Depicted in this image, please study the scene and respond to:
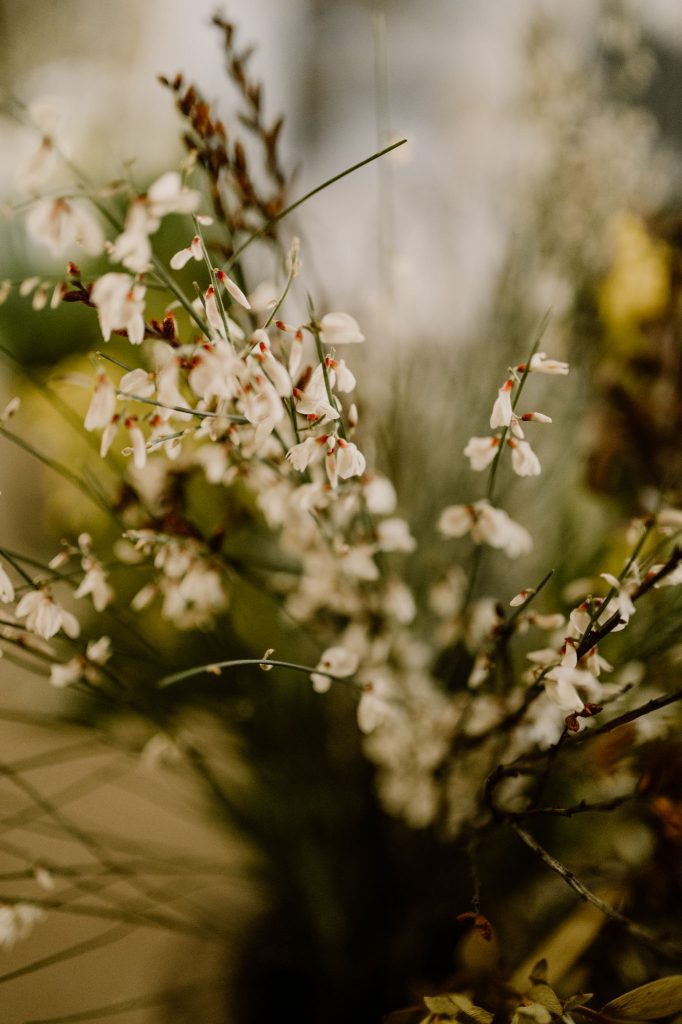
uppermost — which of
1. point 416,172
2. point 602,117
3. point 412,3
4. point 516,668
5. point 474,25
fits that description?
point 412,3

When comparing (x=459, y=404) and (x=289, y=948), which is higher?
(x=459, y=404)

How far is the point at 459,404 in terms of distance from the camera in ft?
1.72

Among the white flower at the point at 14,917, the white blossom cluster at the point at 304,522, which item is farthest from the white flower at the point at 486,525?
the white flower at the point at 14,917

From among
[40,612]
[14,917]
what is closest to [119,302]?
[40,612]

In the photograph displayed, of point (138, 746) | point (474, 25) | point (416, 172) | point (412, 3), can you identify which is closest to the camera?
point (138, 746)

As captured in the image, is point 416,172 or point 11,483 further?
point 416,172

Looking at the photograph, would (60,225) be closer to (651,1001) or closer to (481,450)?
(481,450)

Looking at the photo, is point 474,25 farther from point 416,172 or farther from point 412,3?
point 416,172

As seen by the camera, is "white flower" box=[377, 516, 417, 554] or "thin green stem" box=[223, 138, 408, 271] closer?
"thin green stem" box=[223, 138, 408, 271]

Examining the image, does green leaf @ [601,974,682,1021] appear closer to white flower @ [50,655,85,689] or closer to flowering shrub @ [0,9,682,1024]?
flowering shrub @ [0,9,682,1024]

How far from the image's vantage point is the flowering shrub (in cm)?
25

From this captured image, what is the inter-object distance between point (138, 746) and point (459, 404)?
0.33 m

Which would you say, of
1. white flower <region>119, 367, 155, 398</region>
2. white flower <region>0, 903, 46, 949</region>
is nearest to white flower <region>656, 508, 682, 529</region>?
white flower <region>119, 367, 155, 398</region>

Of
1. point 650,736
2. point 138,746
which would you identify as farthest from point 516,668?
point 138,746
